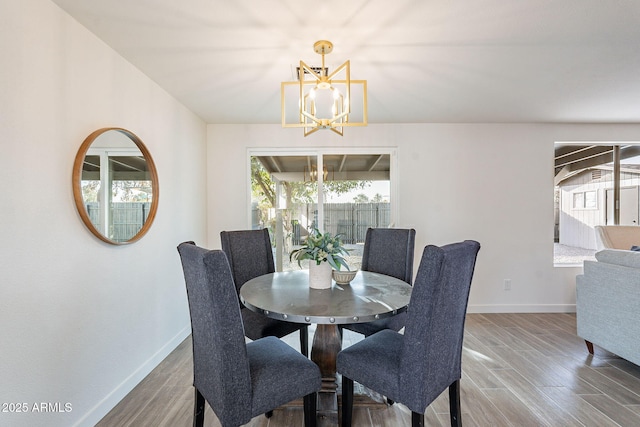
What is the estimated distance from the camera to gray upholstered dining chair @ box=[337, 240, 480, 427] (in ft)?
3.84

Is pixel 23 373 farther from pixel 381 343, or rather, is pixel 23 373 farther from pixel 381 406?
pixel 381 406

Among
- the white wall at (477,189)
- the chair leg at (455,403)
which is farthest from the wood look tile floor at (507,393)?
the white wall at (477,189)

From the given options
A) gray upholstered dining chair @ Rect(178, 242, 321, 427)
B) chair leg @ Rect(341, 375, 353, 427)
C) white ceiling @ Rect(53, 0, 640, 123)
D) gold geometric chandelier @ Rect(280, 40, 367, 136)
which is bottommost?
chair leg @ Rect(341, 375, 353, 427)

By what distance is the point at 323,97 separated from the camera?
270 cm

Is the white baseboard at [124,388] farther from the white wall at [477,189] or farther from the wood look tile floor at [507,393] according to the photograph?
the white wall at [477,189]

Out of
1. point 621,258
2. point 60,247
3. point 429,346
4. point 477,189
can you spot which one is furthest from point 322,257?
point 477,189

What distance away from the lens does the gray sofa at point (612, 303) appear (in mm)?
2076

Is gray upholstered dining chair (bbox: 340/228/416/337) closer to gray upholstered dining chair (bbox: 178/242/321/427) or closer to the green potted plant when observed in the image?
the green potted plant

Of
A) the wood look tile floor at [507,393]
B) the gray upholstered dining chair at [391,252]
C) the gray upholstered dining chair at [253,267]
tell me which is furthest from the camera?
the gray upholstered dining chair at [391,252]

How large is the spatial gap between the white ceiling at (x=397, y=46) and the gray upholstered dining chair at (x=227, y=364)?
1.32 m

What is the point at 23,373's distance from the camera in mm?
1289

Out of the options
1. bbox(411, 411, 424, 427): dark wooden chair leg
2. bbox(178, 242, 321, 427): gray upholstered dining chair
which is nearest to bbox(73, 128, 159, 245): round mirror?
bbox(178, 242, 321, 427): gray upholstered dining chair

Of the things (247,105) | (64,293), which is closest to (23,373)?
(64,293)

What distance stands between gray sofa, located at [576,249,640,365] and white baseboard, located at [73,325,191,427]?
3537 mm
